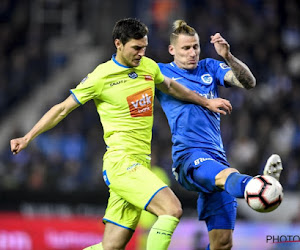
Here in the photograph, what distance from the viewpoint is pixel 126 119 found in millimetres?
5988

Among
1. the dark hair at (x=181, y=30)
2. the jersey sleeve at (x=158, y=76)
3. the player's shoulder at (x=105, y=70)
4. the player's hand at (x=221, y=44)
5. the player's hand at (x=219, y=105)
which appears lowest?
the player's hand at (x=219, y=105)

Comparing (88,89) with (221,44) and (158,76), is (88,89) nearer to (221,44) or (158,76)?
(158,76)

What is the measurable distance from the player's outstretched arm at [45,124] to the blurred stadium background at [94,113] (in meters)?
4.71

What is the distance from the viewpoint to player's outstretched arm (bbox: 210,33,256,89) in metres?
6.11

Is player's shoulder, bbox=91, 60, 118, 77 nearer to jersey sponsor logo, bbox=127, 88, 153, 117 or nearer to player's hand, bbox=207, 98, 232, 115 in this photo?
jersey sponsor logo, bbox=127, 88, 153, 117

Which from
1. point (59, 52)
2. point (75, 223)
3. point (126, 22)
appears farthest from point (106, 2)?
point (126, 22)

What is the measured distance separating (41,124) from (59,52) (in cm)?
984

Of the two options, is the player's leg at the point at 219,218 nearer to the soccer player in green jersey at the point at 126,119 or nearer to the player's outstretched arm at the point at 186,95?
the soccer player in green jersey at the point at 126,119

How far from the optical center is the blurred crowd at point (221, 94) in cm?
1238

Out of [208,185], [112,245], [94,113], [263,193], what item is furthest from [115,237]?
[94,113]

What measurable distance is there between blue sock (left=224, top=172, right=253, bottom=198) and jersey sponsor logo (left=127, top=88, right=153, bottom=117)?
3.47 ft

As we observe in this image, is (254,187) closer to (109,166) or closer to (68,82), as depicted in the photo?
(109,166)

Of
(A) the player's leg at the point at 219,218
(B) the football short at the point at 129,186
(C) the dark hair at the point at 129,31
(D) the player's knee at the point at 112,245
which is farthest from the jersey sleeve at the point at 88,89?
(A) the player's leg at the point at 219,218

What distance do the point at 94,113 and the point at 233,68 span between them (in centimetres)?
760
